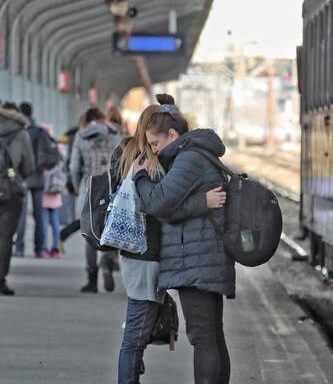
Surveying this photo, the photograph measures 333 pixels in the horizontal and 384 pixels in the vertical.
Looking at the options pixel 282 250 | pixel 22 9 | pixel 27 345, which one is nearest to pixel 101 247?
pixel 27 345

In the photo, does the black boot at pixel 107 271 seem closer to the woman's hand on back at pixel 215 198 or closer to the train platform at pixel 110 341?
the train platform at pixel 110 341

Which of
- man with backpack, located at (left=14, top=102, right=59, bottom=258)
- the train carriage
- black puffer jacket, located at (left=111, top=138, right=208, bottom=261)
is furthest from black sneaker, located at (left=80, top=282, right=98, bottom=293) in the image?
black puffer jacket, located at (left=111, top=138, right=208, bottom=261)

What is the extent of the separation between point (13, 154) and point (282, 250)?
28.3 feet

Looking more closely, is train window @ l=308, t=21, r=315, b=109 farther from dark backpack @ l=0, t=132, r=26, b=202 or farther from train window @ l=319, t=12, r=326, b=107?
dark backpack @ l=0, t=132, r=26, b=202

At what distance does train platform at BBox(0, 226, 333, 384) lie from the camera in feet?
28.6

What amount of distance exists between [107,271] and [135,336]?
600 cm

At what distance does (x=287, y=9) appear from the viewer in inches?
1122

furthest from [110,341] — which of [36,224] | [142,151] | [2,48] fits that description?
[2,48]

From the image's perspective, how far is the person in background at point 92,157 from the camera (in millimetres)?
12664

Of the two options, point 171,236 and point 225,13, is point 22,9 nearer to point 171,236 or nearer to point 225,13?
point 225,13

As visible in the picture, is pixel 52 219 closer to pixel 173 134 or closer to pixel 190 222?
pixel 173 134

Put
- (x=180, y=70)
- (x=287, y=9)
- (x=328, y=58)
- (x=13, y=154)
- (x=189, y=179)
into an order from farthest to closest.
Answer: (x=180, y=70), (x=287, y=9), (x=328, y=58), (x=13, y=154), (x=189, y=179)

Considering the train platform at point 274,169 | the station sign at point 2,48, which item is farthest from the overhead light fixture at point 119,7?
the train platform at point 274,169

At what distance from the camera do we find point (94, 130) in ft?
41.6
